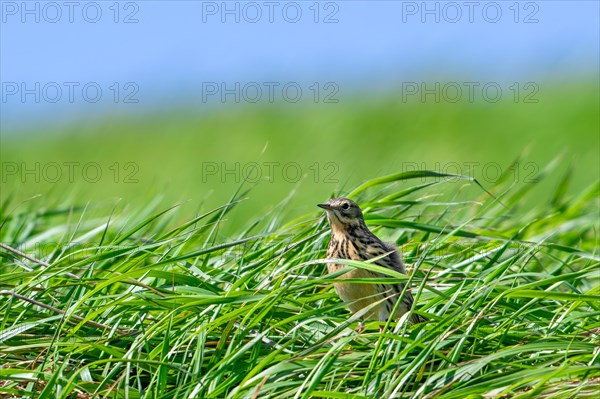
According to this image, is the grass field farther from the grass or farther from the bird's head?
the bird's head

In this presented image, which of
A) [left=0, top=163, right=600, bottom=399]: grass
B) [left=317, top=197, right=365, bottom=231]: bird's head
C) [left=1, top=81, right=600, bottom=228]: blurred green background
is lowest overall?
[left=1, top=81, right=600, bottom=228]: blurred green background

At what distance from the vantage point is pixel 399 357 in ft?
15.5

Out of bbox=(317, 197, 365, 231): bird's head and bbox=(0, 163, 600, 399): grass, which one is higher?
bbox=(317, 197, 365, 231): bird's head

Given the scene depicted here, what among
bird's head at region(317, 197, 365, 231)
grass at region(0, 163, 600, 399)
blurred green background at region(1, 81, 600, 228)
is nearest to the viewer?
grass at region(0, 163, 600, 399)

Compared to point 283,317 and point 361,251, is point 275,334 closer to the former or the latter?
point 283,317

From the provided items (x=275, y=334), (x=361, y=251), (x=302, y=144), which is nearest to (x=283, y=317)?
(x=275, y=334)

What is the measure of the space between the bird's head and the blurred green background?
9933 millimetres

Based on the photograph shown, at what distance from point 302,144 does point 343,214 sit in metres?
14.4

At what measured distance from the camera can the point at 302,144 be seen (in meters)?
20.6

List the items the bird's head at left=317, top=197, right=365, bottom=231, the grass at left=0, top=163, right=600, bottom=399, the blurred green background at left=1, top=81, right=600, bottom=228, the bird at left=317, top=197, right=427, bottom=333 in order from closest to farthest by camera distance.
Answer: the grass at left=0, top=163, right=600, bottom=399, the bird at left=317, top=197, right=427, bottom=333, the bird's head at left=317, top=197, right=365, bottom=231, the blurred green background at left=1, top=81, right=600, bottom=228

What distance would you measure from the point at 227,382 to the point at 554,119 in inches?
669

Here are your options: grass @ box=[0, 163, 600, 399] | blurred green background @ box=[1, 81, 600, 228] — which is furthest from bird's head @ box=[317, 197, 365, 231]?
blurred green background @ box=[1, 81, 600, 228]

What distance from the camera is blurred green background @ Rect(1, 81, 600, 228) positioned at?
1814 cm

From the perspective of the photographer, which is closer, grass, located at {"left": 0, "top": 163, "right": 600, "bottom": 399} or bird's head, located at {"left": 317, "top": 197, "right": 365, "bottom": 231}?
grass, located at {"left": 0, "top": 163, "right": 600, "bottom": 399}
